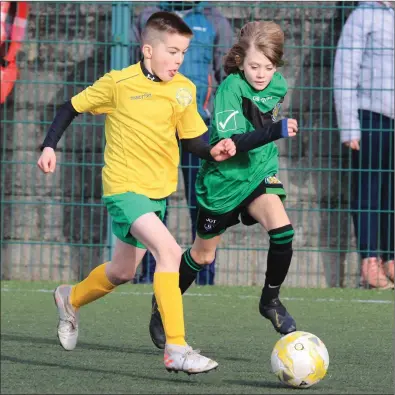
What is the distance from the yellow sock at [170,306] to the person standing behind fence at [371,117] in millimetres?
4559

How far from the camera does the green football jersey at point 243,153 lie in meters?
6.27

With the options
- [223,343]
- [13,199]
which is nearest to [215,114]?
[223,343]

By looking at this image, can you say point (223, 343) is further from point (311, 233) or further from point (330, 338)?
→ point (311, 233)

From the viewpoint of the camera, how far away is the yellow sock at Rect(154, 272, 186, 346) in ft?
17.3

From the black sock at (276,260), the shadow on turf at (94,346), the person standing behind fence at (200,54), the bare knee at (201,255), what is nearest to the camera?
the shadow on turf at (94,346)

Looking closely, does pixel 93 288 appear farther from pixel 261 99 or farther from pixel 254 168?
pixel 261 99

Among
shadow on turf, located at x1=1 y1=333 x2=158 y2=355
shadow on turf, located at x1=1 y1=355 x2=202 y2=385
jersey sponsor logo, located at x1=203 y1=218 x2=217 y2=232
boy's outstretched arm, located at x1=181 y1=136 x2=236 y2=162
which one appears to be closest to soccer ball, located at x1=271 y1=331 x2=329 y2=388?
shadow on turf, located at x1=1 y1=355 x2=202 y2=385

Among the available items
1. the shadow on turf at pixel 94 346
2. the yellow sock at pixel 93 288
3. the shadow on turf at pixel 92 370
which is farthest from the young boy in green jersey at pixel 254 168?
the shadow on turf at pixel 92 370

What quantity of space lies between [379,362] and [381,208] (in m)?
4.24

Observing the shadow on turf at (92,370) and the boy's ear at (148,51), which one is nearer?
the shadow on turf at (92,370)

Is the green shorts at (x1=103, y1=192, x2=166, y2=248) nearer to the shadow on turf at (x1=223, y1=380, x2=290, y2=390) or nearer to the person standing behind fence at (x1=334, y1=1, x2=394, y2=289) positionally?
the shadow on turf at (x1=223, y1=380, x2=290, y2=390)

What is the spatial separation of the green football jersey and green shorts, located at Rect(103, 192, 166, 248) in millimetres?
628

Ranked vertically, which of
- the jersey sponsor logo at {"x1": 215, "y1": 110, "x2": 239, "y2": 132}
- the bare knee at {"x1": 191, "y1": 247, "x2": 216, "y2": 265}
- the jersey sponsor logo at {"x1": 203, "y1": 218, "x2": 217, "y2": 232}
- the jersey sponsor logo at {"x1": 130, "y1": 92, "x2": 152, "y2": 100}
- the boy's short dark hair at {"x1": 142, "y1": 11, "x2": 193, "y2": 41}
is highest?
the boy's short dark hair at {"x1": 142, "y1": 11, "x2": 193, "y2": 41}

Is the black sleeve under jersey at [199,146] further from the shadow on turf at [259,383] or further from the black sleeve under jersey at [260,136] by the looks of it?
the shadow on turf at [259,383]
